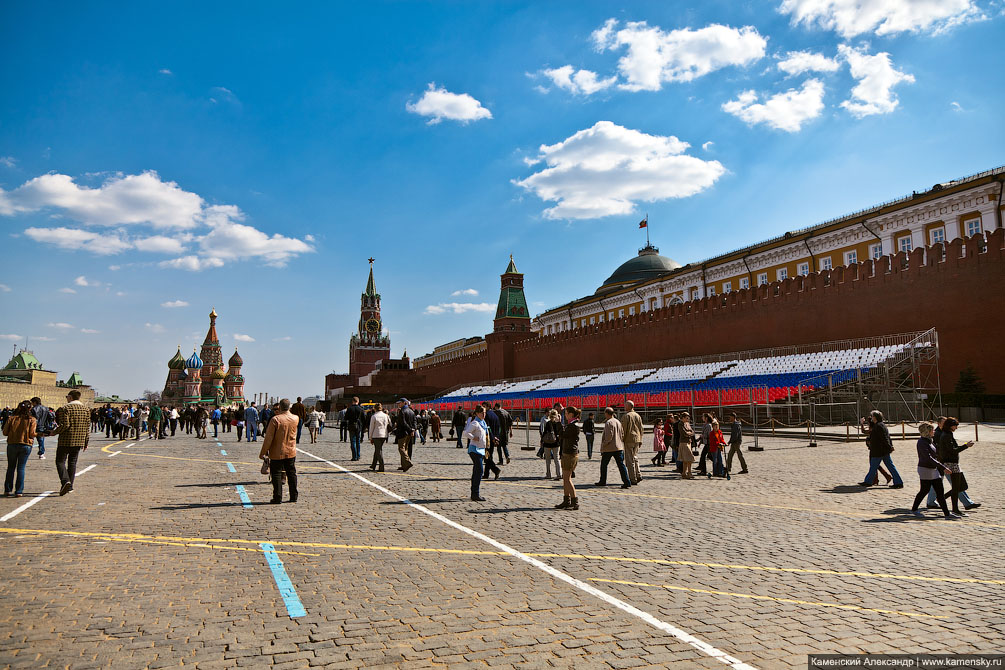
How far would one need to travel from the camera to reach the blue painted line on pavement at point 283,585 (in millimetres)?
4449

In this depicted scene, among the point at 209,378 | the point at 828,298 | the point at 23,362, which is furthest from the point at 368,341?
the point at 828,298

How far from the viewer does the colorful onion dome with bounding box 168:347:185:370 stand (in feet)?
424

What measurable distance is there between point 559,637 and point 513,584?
1153 millimetres

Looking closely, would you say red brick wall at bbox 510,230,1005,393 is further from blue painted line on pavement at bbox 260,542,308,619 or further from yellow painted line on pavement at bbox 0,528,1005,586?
blue painted line on pavement at bbox 260,542,308,619

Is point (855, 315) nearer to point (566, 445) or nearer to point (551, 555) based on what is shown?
point (566, 445)

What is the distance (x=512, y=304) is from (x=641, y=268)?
1496 centimetres

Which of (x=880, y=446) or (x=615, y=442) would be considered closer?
(x=880, y=446)

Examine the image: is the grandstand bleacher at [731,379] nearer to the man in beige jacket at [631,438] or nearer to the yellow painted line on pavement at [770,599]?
the man in beige jacket at [631,438]

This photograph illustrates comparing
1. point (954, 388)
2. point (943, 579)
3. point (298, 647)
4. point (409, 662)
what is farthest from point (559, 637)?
point (954, 388)

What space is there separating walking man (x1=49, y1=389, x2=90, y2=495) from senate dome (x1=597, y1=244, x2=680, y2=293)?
Result: 5605 cm

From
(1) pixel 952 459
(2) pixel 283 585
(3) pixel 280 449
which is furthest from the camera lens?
(3) pixel 280 449

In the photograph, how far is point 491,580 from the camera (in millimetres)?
5195

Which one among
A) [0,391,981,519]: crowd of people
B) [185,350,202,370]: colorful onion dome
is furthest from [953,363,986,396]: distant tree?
[185,350,202,370]: colorful onion dome

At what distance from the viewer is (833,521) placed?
7.93 meters
